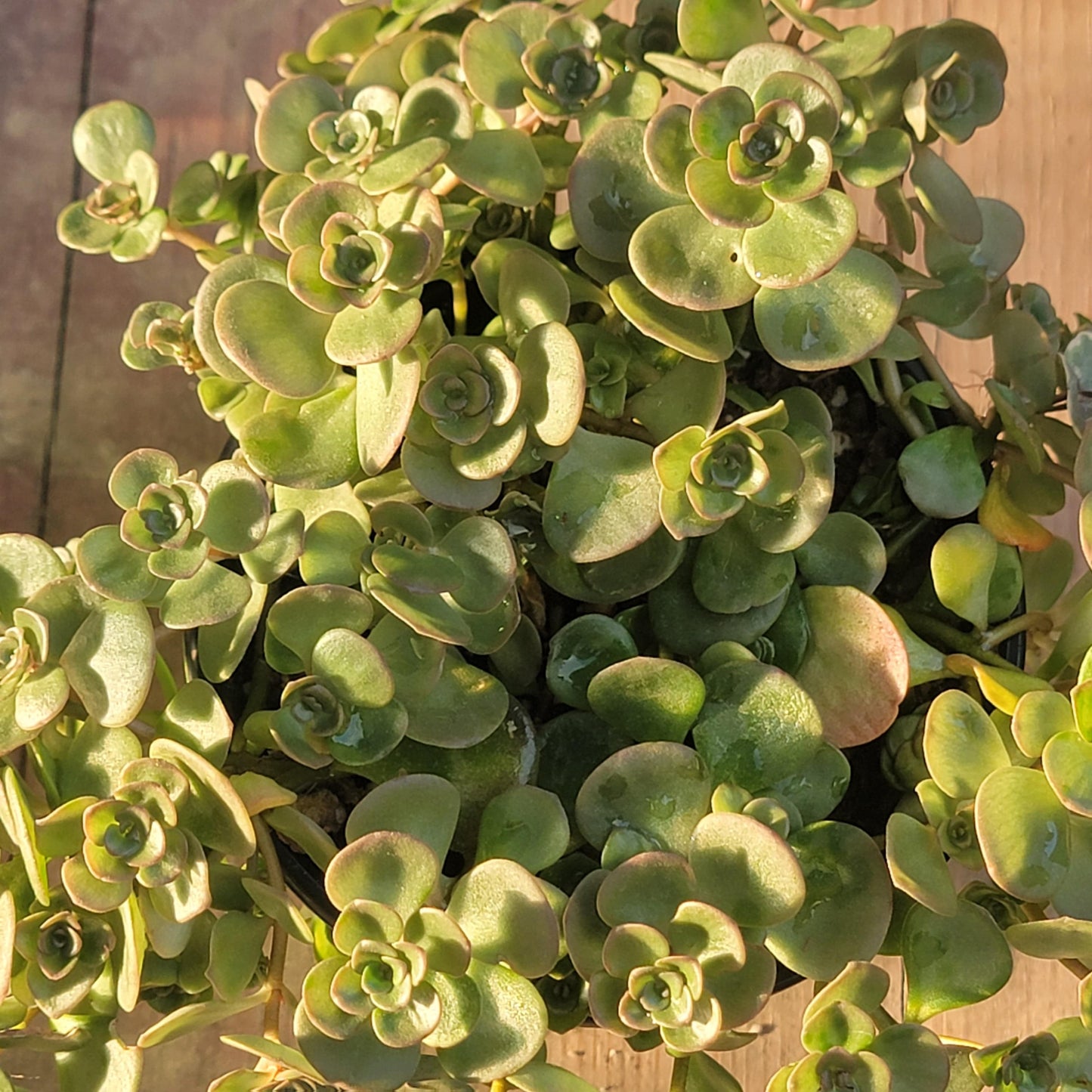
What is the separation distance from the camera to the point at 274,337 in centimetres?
41

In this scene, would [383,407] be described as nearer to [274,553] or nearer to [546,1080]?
[274,553]

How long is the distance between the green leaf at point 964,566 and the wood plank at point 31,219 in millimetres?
549

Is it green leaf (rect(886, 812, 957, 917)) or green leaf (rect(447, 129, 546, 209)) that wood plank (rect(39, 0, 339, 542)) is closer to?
green leaf (rect(447, 129, 546, 209))

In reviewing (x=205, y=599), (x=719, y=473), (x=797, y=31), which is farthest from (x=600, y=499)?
(x=797, y=31)

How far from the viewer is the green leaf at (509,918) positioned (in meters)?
0.38

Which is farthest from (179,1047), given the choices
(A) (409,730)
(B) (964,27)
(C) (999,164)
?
(C) (999,164)

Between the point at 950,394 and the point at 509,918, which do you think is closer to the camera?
the point at 509,918

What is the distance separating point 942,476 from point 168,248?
1.78ft

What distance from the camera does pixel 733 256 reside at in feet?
1.39

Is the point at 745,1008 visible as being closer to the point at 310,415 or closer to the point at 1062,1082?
the point at 1062,1082

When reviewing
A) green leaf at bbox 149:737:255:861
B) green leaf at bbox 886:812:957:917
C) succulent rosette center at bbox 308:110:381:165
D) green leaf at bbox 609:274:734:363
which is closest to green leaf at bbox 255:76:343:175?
succulent rosette center at bbox 308:110:381:165

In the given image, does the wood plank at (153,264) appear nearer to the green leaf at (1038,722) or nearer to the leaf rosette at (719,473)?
the leaf rosette at (719,473)

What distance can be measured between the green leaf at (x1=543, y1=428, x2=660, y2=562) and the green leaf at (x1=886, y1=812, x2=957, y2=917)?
0.46 feet

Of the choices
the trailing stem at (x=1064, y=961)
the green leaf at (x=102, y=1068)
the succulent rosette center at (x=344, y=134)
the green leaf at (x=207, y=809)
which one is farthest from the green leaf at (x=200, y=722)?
the trailing stem at (x=1064, y=961)
